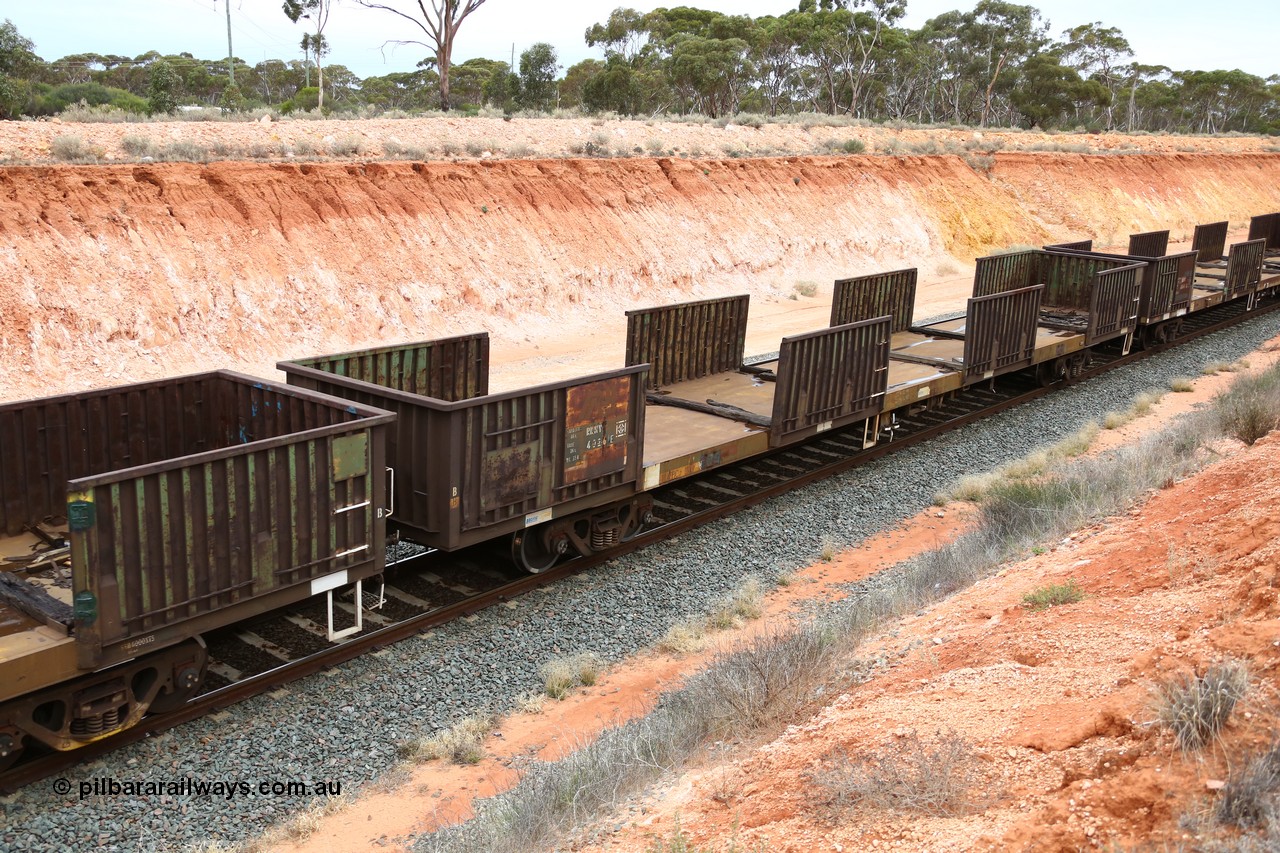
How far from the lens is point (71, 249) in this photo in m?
19.2

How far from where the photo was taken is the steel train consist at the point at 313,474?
7.14m

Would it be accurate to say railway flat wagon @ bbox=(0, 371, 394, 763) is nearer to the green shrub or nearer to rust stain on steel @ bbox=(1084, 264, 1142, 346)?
the green shrub

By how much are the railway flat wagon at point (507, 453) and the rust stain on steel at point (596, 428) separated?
1 centimetres

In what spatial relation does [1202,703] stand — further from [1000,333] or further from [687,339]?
[1000,333]

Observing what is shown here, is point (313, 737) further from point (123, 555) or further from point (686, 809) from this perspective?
point (686, 809)

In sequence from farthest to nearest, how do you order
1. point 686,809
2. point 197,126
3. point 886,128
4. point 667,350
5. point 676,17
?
point 676,17 < point 886,128 < point 197,126 < point 667,350 < point 686,809

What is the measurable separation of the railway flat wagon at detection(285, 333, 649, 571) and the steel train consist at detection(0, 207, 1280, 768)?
0.07 ft

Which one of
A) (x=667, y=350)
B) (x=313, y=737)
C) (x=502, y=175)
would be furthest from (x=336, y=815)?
(x=502, y=175)

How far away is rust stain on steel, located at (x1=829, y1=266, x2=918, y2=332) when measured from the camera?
60.2 feet

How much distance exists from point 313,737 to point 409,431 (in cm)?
289

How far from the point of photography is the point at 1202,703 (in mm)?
5211

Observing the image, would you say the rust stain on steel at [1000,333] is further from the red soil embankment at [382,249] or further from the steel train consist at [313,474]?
the red soil embankment at [382,249]

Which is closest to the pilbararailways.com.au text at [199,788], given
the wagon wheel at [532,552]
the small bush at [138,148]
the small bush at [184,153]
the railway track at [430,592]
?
the railway track at [430,592]

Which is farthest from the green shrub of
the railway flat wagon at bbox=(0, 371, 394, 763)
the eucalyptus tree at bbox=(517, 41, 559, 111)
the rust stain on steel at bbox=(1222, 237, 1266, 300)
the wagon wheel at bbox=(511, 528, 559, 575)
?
the eucalyptus tree at bbox=(517, 41, 559, 111)
